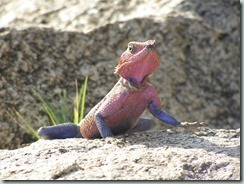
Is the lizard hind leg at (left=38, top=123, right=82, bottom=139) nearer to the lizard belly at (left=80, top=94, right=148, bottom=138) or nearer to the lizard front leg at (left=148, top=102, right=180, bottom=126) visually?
the lizard belly at (left=80, top=94, right=148, bottom=138)

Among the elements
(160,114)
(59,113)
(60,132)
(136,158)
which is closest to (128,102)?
(160,114)

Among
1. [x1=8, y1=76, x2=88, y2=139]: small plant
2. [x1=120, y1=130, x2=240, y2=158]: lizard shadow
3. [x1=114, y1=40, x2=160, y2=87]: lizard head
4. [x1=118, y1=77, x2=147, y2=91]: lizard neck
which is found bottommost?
[x1=8, y1=76, x2=88, y2=139]: small plant

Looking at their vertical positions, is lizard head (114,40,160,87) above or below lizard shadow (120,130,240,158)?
above

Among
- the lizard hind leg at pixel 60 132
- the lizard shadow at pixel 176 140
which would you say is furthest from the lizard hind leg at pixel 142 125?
the lizard hind leg at pixel 60 132

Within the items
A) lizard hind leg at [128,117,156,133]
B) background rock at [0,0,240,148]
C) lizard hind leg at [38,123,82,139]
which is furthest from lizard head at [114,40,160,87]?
background rock at [0,0,240,148]

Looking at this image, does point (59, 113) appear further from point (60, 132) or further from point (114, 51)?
point (114, 51)

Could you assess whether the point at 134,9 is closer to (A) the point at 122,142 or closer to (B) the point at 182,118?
(B) the point at 182,118
